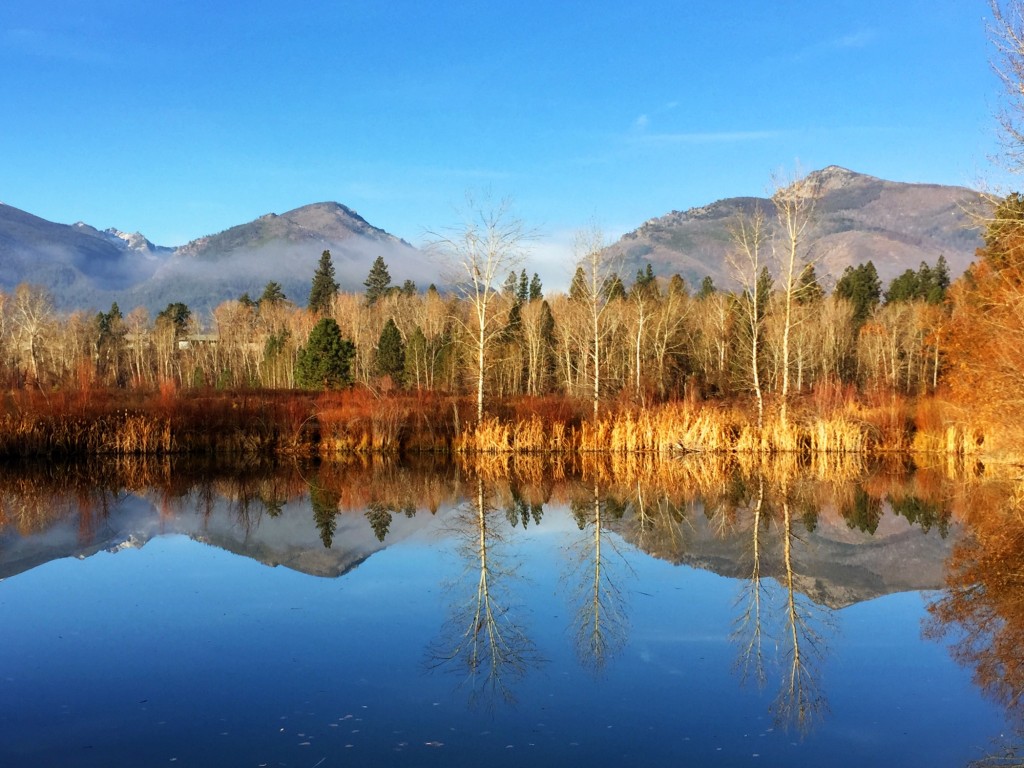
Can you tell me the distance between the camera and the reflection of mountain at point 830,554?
1047 cm

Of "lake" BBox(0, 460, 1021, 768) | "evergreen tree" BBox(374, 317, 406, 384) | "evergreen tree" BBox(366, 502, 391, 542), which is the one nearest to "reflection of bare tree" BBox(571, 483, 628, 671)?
"lake" BBox(0, 460, 1021, 768)

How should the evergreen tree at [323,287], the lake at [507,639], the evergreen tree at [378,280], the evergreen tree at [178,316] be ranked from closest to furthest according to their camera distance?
the lake at [507,639], the evergreen tree at [178,316], the evergreen tree at [323,287], the evergreen tree at [378,280]

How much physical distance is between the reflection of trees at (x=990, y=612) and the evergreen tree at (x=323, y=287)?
75.8 meters

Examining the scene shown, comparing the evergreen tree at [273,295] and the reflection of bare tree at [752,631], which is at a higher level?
the evergreen tree at [273,295]

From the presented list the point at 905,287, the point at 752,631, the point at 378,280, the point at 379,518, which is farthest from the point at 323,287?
the point at 752,631

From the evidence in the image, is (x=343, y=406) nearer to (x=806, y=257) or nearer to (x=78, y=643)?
(x=806, y=257)

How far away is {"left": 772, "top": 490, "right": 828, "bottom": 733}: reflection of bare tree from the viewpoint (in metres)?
6.27

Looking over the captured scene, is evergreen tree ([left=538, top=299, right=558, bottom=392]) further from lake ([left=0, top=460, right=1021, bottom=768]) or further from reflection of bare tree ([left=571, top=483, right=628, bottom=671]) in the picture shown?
reflection of bare tree ([left=571, top=483, right=628, bottom=671])

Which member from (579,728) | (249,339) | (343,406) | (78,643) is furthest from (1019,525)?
(249,339)

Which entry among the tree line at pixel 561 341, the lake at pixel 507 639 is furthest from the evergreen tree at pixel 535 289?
the lake at pixel 507 639

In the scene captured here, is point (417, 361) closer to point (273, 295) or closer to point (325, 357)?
point (325, 357)

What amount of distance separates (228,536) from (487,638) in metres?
6.73

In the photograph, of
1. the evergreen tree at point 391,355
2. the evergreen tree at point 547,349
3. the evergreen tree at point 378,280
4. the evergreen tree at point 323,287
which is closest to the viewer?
the evergreen tree at point 391,355

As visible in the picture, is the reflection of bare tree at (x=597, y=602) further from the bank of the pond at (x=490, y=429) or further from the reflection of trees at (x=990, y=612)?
the bank of the pond at (x=490, y=429)
